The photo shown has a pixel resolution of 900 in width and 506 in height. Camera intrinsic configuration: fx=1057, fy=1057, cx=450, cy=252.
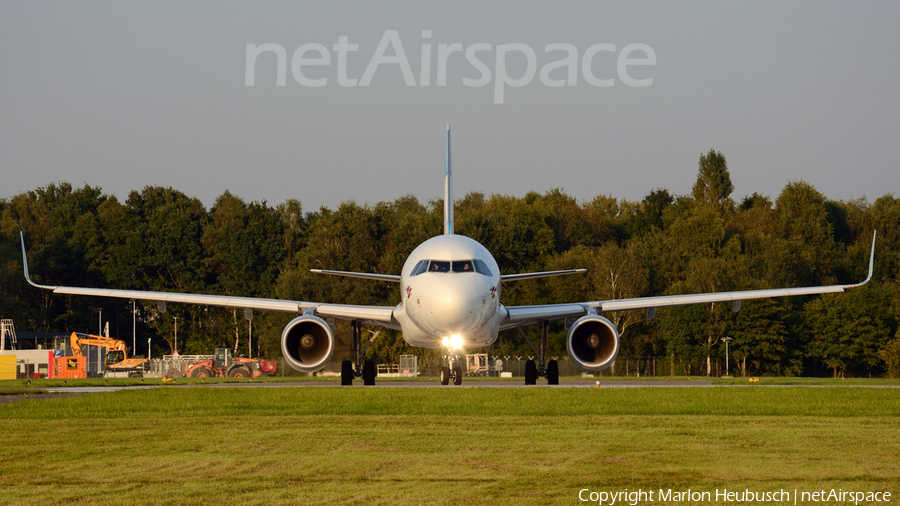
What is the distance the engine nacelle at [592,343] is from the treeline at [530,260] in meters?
20.1

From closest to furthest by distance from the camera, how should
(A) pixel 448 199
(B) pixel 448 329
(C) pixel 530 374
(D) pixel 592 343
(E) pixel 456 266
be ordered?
(B) pixel 448 329, (E) pixel 456 266, (D) pixel 592 343, (C) pixel 530 374, (A) pixel 448 199

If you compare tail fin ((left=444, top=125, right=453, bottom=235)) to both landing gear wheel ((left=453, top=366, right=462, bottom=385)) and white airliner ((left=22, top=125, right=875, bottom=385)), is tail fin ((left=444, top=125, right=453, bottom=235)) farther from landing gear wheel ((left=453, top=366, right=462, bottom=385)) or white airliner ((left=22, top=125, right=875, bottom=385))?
landing gear wheel ((left=453, top=366, right=462, bottom=385))

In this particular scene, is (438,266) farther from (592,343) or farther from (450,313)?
(592,343)

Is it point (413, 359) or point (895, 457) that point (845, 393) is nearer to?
point (895, 457)

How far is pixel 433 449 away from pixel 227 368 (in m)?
46.6

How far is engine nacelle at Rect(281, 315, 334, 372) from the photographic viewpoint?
2864 cm

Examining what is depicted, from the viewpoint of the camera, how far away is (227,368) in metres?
57.1

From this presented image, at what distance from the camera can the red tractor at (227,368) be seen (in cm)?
5609

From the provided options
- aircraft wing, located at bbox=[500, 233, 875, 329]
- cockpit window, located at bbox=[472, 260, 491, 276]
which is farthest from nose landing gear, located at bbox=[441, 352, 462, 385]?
cockpit window, located at bbox=[472, 260, 491, 276]

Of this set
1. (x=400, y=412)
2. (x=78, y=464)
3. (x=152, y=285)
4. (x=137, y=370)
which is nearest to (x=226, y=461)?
(x=78, y=464)

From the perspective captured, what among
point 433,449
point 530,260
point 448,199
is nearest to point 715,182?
point 530,260

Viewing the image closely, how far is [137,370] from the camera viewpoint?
61375 millimetres

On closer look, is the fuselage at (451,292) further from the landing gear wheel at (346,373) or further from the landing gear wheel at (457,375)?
the landing gear wheel at (346,373)

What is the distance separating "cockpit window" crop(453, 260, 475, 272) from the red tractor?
31971 mm
